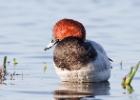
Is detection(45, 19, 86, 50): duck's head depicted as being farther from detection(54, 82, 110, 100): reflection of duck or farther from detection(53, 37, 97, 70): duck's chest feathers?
detection(54, 82, 110, 100): reflection of duck

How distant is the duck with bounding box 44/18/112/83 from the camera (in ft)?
43.7

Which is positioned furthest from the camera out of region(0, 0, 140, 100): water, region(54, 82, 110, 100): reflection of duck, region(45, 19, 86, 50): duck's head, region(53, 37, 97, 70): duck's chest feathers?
region(45, 19, 86, 50): duck's head

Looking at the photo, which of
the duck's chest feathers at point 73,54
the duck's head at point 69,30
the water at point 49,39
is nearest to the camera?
the water at point 49,39

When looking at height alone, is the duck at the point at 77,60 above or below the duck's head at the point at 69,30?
below

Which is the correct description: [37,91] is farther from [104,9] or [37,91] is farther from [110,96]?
[104,9]

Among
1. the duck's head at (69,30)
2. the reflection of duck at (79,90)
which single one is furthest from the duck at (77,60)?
the reflection of duck at (79,90)

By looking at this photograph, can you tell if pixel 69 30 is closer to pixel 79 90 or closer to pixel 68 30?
pixel 68 30

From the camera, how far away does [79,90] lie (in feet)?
41.4

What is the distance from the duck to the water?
0.67ft

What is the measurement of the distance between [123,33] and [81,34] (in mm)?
5207

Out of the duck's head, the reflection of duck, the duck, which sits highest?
the duck's head

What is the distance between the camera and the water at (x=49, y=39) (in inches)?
488

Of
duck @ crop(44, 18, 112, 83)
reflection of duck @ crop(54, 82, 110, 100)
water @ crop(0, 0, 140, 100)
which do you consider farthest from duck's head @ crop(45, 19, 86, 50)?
reflection of duck @ crop(54, 82, 110, 100)

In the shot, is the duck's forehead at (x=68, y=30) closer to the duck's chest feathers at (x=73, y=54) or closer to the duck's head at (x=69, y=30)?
the duck's head at (x=69, y=30)
